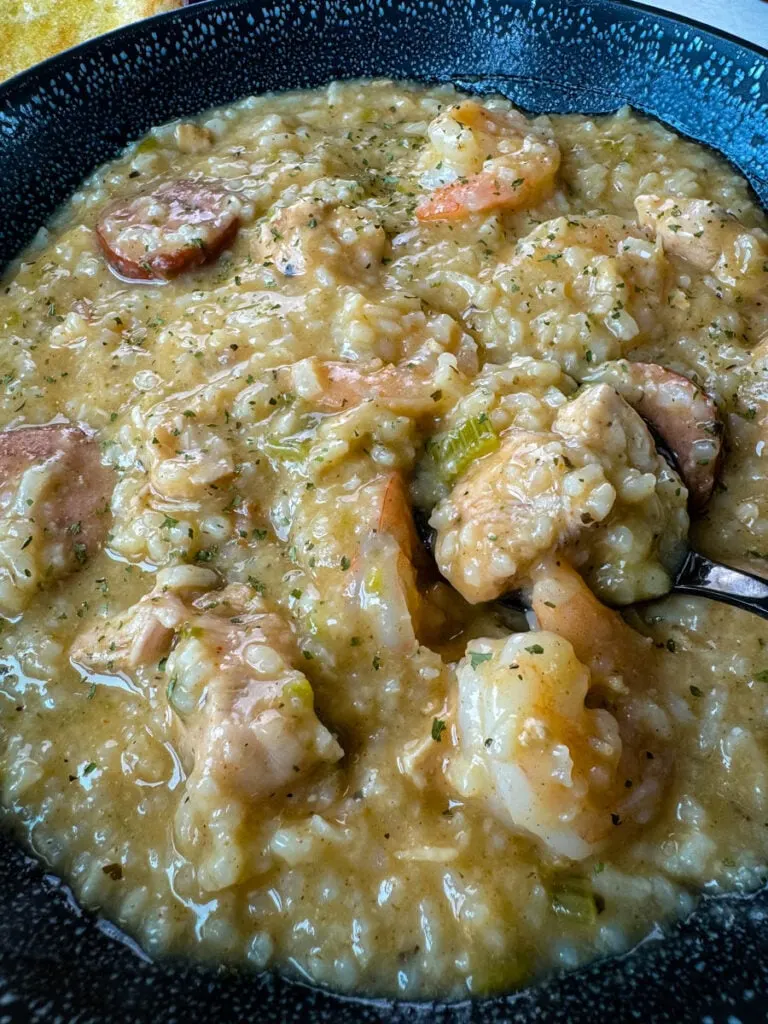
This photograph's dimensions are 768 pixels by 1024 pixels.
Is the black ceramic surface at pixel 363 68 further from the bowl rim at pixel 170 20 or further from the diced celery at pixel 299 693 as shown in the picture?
the diced celery at pixel 299 693

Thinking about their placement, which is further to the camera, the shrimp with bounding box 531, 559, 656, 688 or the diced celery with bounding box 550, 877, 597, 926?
the shrimp with bounding box 531, 559, 656, 688

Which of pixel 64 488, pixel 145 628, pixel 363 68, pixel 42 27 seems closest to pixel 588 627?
pixel 145 628

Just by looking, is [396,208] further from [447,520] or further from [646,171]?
[447,520]

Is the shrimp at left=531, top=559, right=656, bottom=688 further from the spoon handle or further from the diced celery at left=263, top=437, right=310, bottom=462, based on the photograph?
the diced celery at left=263, top=437, right=310, bottom=462

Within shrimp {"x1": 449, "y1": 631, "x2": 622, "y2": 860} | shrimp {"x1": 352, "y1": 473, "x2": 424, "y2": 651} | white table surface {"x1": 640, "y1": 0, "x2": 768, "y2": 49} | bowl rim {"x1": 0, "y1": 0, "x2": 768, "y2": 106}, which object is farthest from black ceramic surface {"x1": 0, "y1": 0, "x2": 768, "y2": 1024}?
shrimp {"x1": 449, "y1": 631, "x2": 622, "y2": 860}

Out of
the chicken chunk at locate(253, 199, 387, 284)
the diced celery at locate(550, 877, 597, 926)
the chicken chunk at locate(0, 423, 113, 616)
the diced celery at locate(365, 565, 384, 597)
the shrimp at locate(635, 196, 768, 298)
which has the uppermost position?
the chicken chunk at locate(253, 199, 387, 284)

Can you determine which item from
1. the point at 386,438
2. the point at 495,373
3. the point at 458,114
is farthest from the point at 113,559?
the point at 458,114
